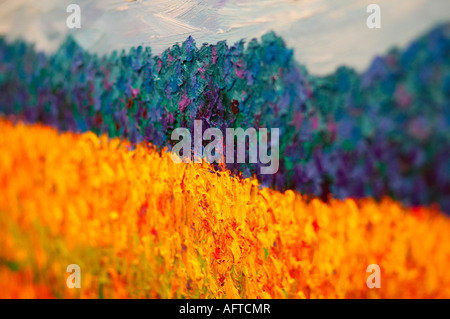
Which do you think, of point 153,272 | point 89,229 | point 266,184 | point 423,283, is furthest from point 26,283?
point 423,283

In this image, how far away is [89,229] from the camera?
257 centimetres

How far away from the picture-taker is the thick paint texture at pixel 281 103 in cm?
141

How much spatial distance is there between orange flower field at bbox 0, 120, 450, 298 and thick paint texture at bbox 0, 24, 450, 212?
0.09m

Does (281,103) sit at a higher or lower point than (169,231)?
higher

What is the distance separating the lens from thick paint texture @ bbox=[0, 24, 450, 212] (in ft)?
4.62

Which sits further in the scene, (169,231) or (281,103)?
(169,231)

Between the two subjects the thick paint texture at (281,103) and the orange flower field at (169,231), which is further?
the orange flower field at (169,231)

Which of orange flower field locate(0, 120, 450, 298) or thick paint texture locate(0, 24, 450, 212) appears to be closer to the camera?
thick paint texture locate(0, 24, 450, 212)

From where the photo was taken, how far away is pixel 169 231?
243 centimetres

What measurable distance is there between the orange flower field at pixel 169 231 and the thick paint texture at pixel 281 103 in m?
0.09

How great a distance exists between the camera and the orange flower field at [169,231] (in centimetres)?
159

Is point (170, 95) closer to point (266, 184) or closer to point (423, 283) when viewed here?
point (266, 184)

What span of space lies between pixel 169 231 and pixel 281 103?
3.30ft
